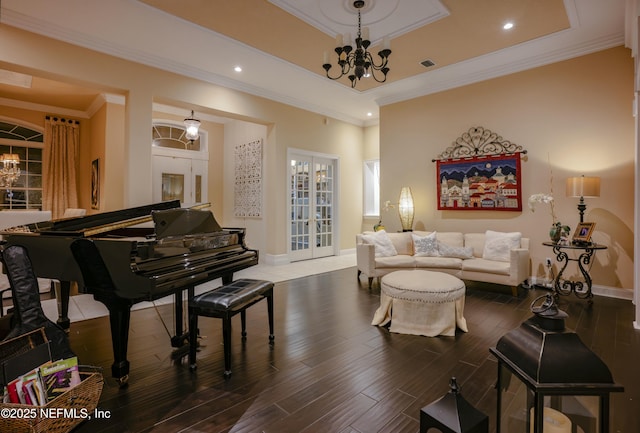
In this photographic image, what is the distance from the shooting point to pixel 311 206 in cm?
741

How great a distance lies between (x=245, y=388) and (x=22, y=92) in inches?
298

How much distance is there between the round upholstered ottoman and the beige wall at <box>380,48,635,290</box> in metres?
2.67

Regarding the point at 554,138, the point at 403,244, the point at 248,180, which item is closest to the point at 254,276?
the point at 403,244

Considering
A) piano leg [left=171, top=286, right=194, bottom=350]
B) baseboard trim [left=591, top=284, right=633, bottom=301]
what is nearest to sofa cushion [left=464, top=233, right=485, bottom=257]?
baseboard trim [left=591, top=284, right=633, bottom=301]

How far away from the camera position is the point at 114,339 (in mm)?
2107

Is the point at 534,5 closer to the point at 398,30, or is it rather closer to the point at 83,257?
the point at 398,30

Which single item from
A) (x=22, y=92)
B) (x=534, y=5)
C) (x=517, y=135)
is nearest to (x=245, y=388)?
(x=534, y=5)

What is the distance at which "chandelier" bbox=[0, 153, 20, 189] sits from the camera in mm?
6668

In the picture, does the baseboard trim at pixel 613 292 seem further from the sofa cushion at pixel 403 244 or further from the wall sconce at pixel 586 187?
the sofa cushion at pixel 403 244

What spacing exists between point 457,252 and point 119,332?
448 centimetres

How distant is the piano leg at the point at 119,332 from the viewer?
2068 mm

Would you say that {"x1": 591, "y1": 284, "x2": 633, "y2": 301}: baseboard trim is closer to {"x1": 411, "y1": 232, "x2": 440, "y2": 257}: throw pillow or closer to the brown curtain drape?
{"x1": 411, "y1": 232, "x2": 440, "y2": 257}: throw pillow

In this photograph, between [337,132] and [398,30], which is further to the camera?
[337,132]

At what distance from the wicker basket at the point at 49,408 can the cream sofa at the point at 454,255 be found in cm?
365
